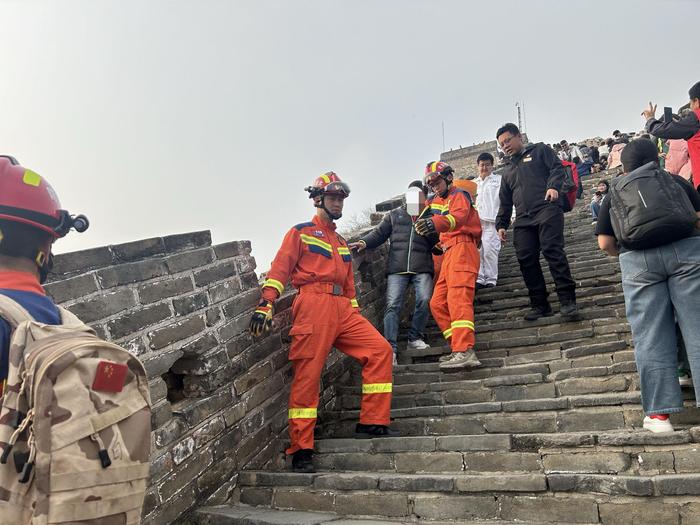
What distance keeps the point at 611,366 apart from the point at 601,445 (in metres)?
1.02

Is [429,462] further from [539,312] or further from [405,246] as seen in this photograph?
[405,246]

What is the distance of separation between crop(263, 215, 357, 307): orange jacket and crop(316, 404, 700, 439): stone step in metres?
1.10

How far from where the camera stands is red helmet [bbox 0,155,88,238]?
191 centimetres

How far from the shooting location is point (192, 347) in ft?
11.6

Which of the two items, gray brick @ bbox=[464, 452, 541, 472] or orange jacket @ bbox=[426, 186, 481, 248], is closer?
gray brick @ bbox=[464, 452, 541, 472]

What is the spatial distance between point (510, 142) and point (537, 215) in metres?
0.85

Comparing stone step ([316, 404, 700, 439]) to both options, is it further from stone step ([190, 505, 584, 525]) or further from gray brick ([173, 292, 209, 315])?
gray brick ([173, 292, 209, 315])

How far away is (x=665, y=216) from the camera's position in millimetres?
3225

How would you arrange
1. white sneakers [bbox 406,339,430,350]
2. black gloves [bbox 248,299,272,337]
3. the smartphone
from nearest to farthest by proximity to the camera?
1. black gloves [bbox 248,299,272,337]
2. the smartphone
3. white sneakers [bbox 406,339,430,350]

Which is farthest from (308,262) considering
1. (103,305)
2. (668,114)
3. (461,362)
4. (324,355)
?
(668,114)

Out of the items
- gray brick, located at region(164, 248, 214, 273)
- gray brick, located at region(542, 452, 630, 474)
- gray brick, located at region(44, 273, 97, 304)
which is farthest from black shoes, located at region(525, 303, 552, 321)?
gray brick, located at region(44, 273, 97, 304)

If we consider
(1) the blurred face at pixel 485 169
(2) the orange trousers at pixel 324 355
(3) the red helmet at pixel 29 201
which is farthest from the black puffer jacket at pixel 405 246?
(3) the red helmet at pixel 29 201

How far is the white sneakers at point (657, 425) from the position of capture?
10.1ft

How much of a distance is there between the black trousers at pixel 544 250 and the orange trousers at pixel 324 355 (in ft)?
7.19
